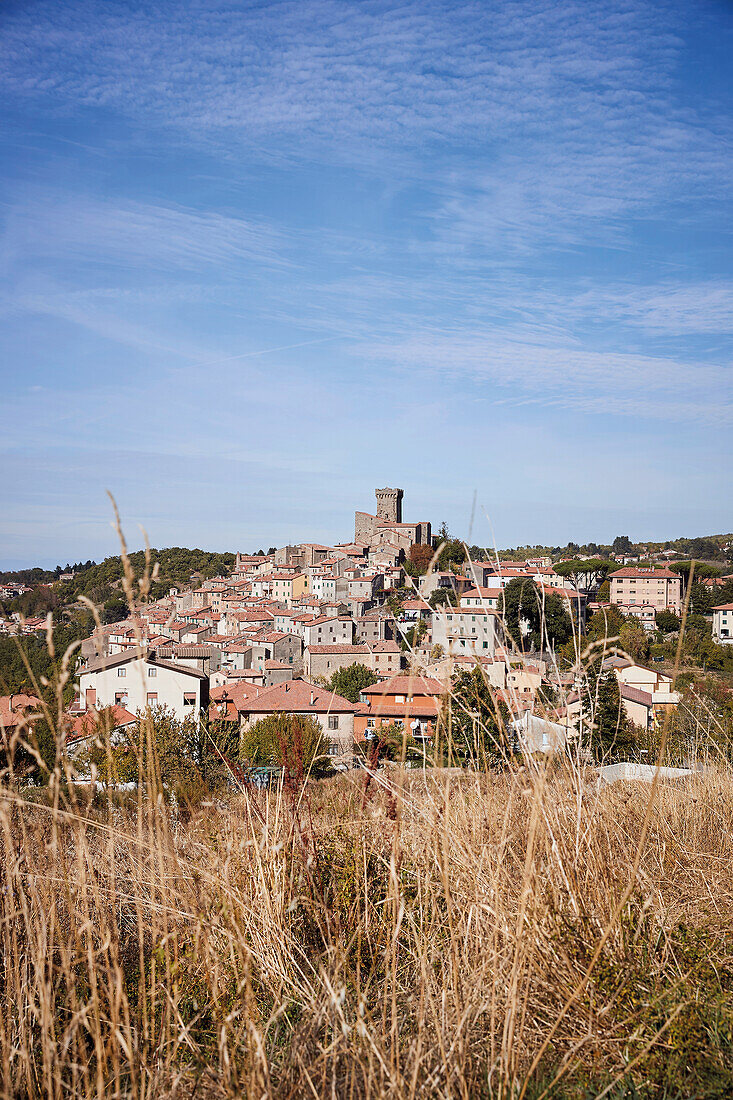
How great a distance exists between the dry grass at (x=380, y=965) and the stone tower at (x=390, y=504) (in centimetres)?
7064

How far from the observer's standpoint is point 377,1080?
1.04 meters

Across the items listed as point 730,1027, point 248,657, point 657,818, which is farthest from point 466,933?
point 248,657

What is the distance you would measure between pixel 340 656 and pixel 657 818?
113ft

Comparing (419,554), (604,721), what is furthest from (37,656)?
(419,554)

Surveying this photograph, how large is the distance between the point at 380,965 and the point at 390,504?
71.9 metres

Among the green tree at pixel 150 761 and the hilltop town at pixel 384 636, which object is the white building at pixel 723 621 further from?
the green tree at pixel 150 761

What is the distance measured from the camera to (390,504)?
7319cm

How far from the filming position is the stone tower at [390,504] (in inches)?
2881

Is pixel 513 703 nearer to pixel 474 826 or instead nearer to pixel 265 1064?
pixel 474 826

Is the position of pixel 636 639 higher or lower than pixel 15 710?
lower

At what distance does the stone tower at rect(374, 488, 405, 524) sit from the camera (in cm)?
7319

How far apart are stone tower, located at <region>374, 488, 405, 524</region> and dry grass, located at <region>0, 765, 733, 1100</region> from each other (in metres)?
70.6

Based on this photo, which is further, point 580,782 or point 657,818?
point 657,818

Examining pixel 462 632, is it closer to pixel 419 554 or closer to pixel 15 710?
pixel 15 710
